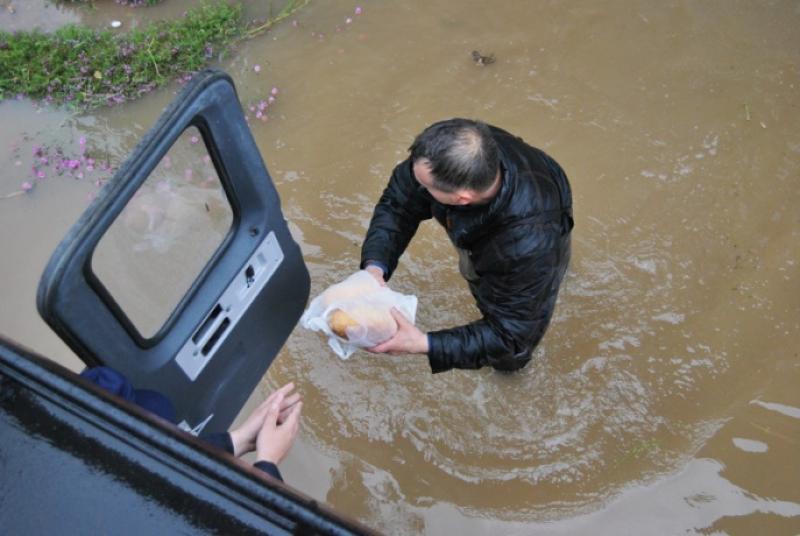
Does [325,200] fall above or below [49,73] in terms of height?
below

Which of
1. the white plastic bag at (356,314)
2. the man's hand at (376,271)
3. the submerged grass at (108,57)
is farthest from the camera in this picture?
the submerged grass at (108,57)

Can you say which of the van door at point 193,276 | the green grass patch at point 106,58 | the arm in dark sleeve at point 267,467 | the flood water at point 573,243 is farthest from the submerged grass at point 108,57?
the arm in dark sleeve at point 267,467

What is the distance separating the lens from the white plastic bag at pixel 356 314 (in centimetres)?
240

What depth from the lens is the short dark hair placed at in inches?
89.2

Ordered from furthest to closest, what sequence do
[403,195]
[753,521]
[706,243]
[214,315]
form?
[706,243], [753,521], [403,195], [214,315]

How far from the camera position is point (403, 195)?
2807 mm

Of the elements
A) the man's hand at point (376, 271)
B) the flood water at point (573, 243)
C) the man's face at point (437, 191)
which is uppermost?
the man's face at point (437, 191)

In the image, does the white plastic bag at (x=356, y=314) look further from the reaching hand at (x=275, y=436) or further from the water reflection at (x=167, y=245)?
the water reflection at (x=167, y=245)

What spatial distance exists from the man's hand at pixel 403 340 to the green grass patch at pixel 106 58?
115 inches

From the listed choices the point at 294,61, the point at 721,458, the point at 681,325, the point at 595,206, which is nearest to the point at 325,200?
the point at 294,61

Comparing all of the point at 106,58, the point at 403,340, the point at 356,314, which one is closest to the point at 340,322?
the point at 356,314

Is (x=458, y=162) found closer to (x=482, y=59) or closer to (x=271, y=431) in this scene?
(x=271, y=431)

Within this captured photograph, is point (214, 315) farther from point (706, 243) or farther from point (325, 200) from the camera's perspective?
point (706, 243)

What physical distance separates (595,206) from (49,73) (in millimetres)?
3614
